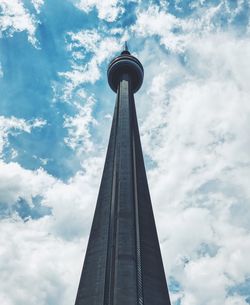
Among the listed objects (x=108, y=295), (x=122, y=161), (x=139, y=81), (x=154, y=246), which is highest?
(x=139, y=81)

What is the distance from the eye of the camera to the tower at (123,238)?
3650 cm

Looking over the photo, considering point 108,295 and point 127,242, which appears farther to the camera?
point 127,242

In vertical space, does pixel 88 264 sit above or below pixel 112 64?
below

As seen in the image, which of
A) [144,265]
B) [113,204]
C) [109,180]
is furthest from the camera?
[109,180]

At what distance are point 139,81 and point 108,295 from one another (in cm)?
4494

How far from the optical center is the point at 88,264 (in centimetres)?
4116

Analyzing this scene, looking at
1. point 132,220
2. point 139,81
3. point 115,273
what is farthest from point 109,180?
point 139,81

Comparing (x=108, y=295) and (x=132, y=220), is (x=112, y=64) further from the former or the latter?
(x=108, y=295)

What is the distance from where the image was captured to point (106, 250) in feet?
132

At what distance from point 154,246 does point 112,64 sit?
1560 inches

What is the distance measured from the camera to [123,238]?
40.3 meters

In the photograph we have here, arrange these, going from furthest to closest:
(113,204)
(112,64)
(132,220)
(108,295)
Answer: (112,64) < (113,204) < (132,220) < (108,295)

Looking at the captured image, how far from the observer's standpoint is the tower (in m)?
36.5

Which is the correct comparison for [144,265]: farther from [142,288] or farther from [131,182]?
[131,182]
